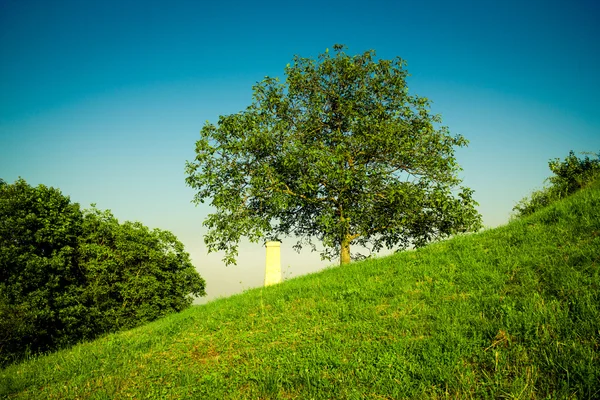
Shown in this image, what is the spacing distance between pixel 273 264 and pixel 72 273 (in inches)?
696

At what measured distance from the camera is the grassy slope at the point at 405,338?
14.8 ft

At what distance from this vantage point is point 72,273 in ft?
75.4

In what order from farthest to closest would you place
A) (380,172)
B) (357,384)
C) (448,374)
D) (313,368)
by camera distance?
(380,172) < (313,368) < (357,384) < (448,374)

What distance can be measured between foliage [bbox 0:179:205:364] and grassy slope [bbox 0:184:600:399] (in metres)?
13.3

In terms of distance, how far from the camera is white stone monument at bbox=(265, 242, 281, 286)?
13773 mm

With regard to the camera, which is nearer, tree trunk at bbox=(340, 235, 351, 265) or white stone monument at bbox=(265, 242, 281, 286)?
white stone monument at bbox=(265, 242, 281, 286)

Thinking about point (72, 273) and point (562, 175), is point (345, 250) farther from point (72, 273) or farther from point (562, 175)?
point (72, 273)

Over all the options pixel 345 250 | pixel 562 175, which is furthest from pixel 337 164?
pixel 562 175

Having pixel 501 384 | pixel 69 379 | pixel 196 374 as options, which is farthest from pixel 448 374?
pixel 69 379

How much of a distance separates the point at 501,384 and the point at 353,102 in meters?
16.7

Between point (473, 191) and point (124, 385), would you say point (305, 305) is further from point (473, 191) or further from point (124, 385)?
point (473, 191)

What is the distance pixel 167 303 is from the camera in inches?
955

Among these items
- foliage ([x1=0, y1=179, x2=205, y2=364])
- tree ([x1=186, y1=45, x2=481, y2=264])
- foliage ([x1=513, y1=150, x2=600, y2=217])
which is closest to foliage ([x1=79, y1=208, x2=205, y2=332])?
foliage ([x1=0, y1=179, x2=205, y2=364])

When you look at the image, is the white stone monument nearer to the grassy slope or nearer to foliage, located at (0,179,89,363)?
the grassy slope
